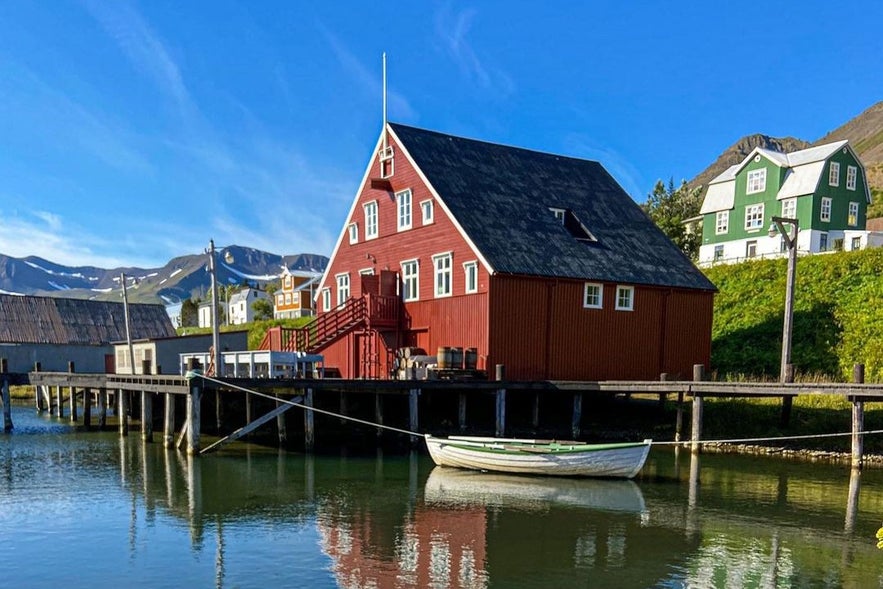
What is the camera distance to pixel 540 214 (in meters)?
33.9

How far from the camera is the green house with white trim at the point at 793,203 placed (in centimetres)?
5325

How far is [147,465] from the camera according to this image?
23344 millimetres

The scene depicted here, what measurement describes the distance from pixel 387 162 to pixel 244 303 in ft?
349

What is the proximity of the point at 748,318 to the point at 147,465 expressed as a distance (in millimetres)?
29938

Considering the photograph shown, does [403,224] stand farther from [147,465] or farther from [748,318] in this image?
[748,318]

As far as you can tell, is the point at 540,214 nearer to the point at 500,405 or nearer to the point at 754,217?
the point at 500,405

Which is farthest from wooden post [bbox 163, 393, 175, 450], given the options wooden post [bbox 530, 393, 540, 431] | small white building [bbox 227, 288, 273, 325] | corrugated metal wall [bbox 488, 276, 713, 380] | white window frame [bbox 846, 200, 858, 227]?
small white building [bbox 227, 288, 273, 325]

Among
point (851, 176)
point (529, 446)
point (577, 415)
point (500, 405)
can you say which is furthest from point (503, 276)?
point (851, 176)

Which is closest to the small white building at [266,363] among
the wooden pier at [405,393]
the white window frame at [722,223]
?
the wooden pier at [405,393]

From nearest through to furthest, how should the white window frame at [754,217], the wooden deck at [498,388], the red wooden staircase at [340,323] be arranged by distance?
the wooden deck at [498,388]
the red wooden staircase at [340,323]
the white window frame at [754,217]

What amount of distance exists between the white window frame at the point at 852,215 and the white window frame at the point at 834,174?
219 cm

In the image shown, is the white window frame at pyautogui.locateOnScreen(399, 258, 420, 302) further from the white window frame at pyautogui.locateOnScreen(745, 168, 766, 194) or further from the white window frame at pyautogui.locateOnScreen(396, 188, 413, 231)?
the white window frame at pyautogui.locateOnScreen(745, 168, 766, 194)

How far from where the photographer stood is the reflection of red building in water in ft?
42.0

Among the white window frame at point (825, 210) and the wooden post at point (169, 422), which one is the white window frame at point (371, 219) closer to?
the wooden post at point (169, 422)
